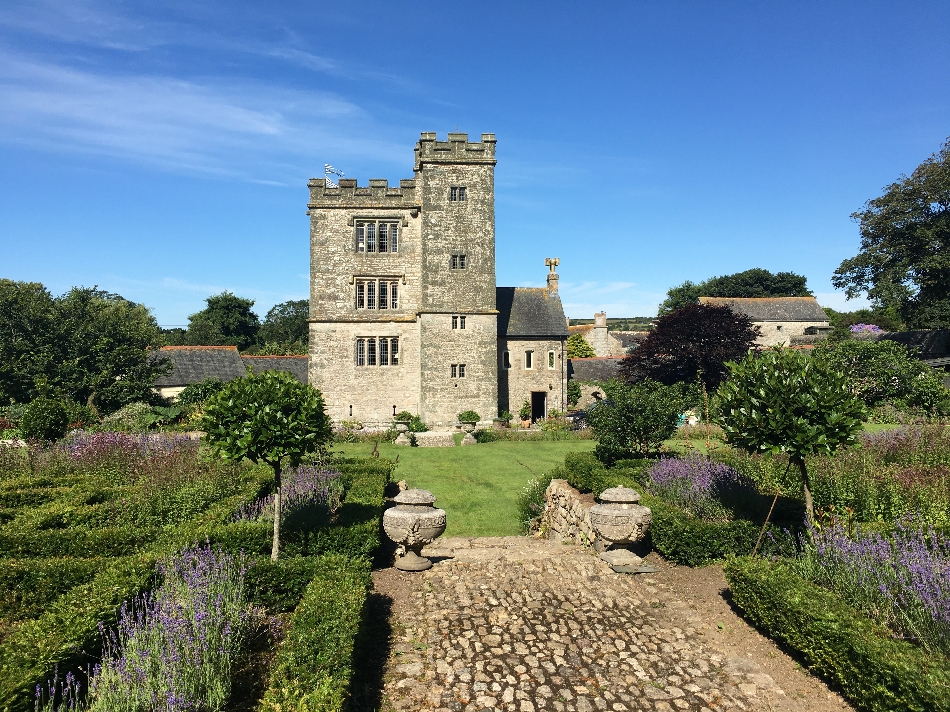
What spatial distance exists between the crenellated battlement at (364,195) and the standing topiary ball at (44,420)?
52.7 ft

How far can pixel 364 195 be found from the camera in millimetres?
29094

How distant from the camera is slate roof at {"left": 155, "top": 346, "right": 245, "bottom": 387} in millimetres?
35125

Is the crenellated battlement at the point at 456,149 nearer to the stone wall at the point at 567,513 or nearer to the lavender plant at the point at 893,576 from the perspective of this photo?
the stone wall at the point at 567,513

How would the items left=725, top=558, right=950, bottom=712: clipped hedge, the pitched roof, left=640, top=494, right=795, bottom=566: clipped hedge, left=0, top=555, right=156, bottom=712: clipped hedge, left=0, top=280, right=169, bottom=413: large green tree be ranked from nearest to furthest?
left=0, top=555, right=156, bottom=712: clipped hedge
left=725, top=558, right=950, bottom=712: clipped hedge
left=640, top=494, right=795, bottom=566: clipped hedge
left=0, top=280, right=169, bottom=413: large green tree
the pitched roof

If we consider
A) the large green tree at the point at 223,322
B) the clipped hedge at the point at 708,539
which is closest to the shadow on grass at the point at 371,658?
the clipped hedge at the point at 708,539

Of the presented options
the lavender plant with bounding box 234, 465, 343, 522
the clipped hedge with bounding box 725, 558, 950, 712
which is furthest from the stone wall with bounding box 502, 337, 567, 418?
the clipped hedge with bounding box 725, 558, 950, 712

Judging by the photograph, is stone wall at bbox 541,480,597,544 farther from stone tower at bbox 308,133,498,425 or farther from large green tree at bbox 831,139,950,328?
large green tree at bbox 831,139,950,328

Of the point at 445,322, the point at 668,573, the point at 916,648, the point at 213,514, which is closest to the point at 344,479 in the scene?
the point at 213,514

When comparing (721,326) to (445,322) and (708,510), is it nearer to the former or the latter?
(445,322)

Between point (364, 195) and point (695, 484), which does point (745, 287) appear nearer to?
point (364, 195)

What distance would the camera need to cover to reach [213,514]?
9336 mm

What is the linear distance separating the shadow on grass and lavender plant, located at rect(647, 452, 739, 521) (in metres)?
6.00

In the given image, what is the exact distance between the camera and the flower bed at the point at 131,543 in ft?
16.2

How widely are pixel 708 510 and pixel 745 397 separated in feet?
8.20
